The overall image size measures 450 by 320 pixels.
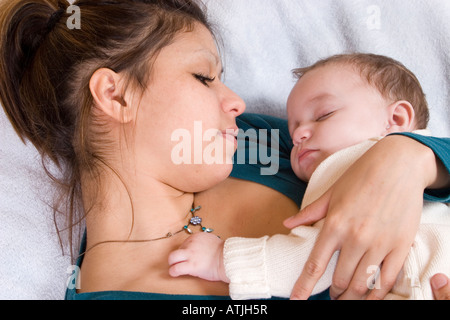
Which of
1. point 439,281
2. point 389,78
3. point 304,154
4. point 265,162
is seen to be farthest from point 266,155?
point 439,281

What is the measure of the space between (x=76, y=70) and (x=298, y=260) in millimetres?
708

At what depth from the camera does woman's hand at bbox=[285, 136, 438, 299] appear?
0.86 meters

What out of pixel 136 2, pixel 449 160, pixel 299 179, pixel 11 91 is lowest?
pixel 449 160

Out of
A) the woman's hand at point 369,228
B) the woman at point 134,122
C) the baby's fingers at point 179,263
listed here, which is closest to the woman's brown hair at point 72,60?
the woman at point 134,122

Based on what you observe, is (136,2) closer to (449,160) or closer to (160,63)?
(160,63)

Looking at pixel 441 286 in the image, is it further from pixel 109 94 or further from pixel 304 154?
pixel 109 94

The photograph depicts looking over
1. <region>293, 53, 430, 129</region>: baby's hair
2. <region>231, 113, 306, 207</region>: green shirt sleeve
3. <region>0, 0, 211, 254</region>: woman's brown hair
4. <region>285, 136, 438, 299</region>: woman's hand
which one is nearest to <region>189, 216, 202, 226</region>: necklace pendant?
<region>231, 113, 306, 207</region>: green shirt sleeve

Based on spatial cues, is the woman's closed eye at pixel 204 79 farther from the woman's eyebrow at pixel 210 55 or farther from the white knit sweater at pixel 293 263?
the white knit sweater at pixel 293 263

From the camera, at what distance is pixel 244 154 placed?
4.35 ft

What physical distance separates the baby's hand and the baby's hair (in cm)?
59

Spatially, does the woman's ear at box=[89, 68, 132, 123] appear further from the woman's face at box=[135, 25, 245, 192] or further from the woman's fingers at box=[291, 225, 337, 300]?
the woman's fingers at box=[291, 225, 337, 300]

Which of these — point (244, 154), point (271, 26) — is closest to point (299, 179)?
point (244, 154)

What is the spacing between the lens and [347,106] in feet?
3.76

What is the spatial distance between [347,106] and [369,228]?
0.39 m
